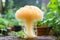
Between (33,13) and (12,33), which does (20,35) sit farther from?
(33,13)

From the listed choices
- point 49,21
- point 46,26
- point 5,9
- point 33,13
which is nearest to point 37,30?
point 46,26

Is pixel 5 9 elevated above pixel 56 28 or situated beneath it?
elevated above

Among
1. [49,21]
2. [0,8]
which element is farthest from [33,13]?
[0,8]

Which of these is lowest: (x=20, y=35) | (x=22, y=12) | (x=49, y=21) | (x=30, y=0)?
(x=20, y=35)

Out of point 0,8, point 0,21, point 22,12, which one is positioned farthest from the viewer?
point 0,8

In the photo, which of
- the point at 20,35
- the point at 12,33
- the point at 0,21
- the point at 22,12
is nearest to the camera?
the point at 22,12

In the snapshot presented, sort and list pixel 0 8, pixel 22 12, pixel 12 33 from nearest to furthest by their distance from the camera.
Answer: pixel 22 12 → pixel 12 33 → pixel 0 8

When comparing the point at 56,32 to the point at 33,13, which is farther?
the point at 56,32

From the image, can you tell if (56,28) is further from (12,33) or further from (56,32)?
(12,33)

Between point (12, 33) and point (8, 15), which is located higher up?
point (8, 15)
